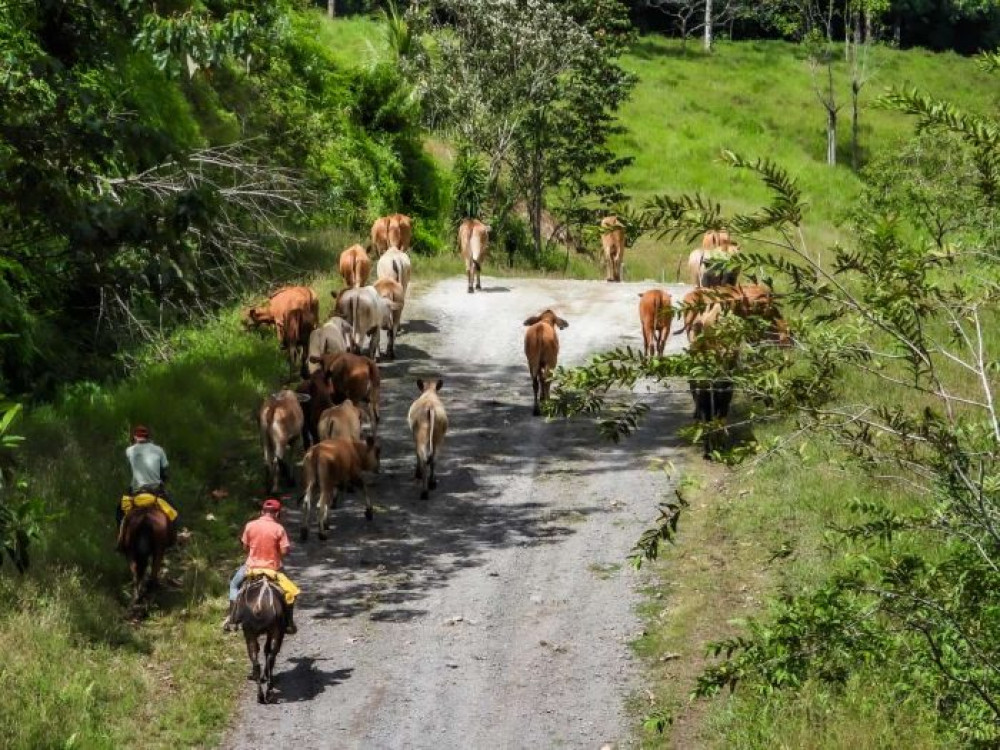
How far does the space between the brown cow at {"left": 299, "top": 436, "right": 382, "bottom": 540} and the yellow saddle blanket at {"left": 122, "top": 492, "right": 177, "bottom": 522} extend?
2.03 metres

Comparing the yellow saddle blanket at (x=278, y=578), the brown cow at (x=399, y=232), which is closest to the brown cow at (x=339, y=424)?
the yellow saddle blanket at (x=278, y=578)

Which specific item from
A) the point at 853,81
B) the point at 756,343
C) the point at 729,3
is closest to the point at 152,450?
the point at 756,343

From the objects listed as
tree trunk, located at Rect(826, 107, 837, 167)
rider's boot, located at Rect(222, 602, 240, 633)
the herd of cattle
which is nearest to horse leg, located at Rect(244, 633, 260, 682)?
rider's boot, located at Rect(222, 602, 240, 633)

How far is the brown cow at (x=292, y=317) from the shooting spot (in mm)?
23297

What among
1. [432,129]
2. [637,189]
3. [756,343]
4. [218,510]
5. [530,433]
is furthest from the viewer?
[637,189]

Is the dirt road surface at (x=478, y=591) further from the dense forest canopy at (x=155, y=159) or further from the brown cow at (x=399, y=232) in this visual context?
the brown cow at (x=399, y=232)

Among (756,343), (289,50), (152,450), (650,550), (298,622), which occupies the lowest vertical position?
(298,622)

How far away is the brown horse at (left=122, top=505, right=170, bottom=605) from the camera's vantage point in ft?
47.6

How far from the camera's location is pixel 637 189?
51.7 metres

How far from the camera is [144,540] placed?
14.6 m

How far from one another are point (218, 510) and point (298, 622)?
11.0 ft

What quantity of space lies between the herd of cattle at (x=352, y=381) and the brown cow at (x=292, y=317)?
16 millimetres

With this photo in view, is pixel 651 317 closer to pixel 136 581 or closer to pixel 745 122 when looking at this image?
pixel 136 581

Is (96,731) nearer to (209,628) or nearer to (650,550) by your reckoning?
(209,628)
